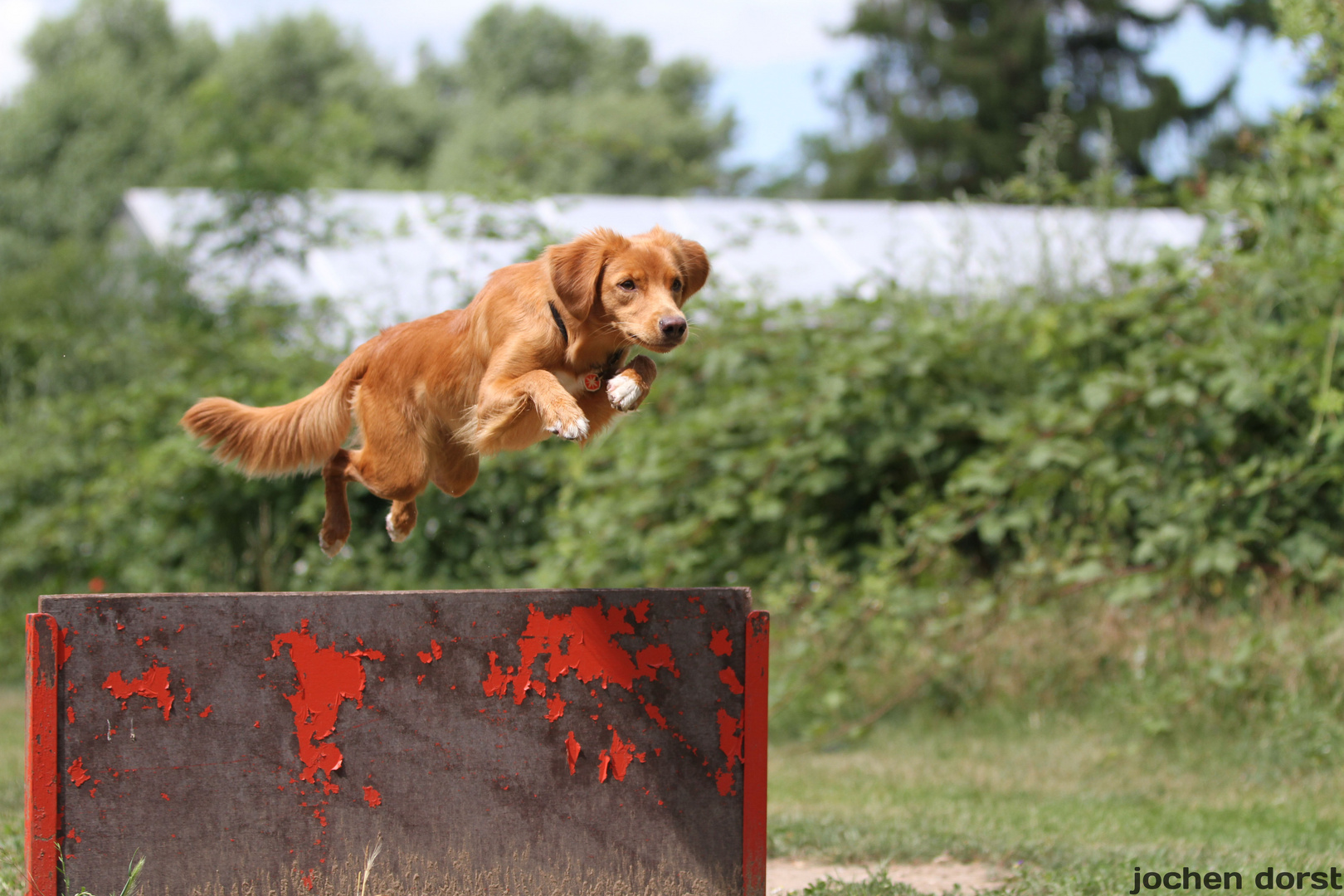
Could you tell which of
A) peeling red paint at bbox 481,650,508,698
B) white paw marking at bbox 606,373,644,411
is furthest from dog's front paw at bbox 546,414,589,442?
peeling red paint at bbox 481,650,508,698

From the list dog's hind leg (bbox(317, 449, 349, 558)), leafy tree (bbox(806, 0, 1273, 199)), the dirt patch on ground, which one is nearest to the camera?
dog's hind leg (bbox(317, 449, 349, 558))

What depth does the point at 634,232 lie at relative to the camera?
33.6ft

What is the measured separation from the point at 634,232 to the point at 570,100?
96.8 feet

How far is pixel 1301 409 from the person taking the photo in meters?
6.14

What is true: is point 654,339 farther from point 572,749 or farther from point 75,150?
point 75,150

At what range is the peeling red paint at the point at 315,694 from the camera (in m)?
2.89

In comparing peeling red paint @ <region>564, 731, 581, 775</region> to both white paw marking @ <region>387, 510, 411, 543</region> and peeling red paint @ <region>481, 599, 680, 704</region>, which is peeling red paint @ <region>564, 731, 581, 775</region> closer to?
peeling red paint @ <region>481, 599, 680, 704</region>

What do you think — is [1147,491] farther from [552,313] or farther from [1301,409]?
[552,313]

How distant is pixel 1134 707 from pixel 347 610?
448 centimetres

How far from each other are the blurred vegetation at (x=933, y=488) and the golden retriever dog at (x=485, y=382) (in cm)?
380

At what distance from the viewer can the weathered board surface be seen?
9.12ft

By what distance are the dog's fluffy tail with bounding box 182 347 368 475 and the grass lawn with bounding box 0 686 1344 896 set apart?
56.2 inches

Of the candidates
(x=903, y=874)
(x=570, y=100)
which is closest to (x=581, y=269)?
(x=903, y=874)

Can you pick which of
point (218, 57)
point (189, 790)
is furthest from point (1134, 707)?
point (218, 57)
